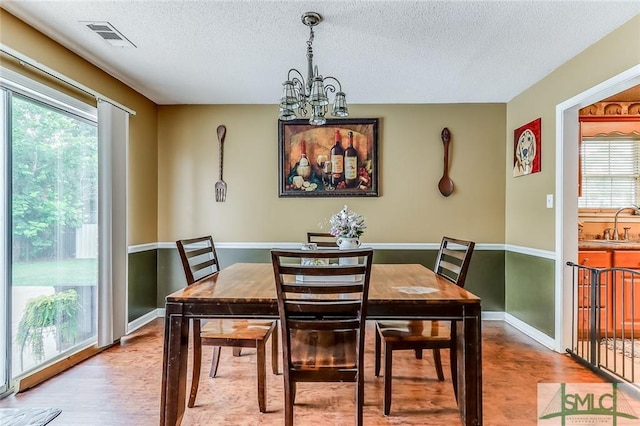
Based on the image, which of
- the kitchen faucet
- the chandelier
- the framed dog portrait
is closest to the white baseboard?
the kitchen faucet

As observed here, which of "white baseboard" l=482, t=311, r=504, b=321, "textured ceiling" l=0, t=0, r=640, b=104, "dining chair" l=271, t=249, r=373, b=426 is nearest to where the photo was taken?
"dining chair" l=271, t=249, r=373, b=426

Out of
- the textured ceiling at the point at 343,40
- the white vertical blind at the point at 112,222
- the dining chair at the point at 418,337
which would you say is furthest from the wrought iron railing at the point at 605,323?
the white vertical blind at the point at 112,222

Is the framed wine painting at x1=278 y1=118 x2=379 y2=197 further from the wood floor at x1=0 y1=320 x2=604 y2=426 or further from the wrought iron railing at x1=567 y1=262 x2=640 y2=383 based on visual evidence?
the wrought iron railing at x1=567 y1=262 x2=640 y2=383

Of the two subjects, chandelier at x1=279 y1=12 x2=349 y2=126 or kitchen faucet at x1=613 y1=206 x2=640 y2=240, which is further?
kitchen faucet at x1=613 y1=206 x2=640 y2=240

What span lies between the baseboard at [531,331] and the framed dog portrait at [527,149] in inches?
56.4

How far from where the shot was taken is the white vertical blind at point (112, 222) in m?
2.90

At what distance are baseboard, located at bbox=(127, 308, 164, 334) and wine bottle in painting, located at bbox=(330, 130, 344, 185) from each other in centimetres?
238

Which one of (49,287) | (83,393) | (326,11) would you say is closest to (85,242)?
(49,287)

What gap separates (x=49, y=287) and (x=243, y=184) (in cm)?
193

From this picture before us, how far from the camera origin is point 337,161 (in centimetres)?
382

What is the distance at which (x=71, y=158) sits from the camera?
276cm

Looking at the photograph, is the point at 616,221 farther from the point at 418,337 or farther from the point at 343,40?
the point at 343,40

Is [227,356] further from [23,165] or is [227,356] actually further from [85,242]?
[23,165]

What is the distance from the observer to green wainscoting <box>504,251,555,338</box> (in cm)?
303
